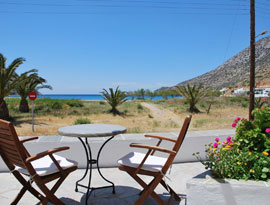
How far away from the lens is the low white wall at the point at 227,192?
179 centimetres

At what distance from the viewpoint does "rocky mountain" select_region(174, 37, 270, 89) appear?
39.1m

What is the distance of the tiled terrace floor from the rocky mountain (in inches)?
1529

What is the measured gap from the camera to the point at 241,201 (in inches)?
70.7

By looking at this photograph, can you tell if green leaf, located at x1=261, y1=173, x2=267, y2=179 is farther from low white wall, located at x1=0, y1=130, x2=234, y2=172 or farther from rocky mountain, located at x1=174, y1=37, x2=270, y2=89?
rocky mountain, located at x1=174, y1=37, x2=270, y2=89

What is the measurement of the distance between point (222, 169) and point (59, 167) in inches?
55.6

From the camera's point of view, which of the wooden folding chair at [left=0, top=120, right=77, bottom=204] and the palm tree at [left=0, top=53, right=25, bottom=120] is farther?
the palm tree at [left=0, top=53, right=25, bottom=120]

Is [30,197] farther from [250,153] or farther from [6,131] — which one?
[250,153]

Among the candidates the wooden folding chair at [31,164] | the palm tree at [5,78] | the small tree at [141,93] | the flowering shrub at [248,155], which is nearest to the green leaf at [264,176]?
the flowering shrub at [248,155]

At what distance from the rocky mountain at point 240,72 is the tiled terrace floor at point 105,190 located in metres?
38.8

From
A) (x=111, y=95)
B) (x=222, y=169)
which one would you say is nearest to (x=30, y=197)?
(x=222, y=169)

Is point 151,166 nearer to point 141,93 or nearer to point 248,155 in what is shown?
point 248,155

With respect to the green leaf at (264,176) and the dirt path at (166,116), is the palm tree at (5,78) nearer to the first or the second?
the dirt path at (166,116)

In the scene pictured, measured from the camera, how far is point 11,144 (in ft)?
6.22

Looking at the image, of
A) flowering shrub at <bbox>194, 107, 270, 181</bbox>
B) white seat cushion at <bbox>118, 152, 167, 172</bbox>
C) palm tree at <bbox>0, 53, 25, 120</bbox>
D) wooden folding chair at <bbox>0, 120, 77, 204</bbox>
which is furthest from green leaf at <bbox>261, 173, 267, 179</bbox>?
palm tree at <bbox>0, 53, 25, 120</bbox>
